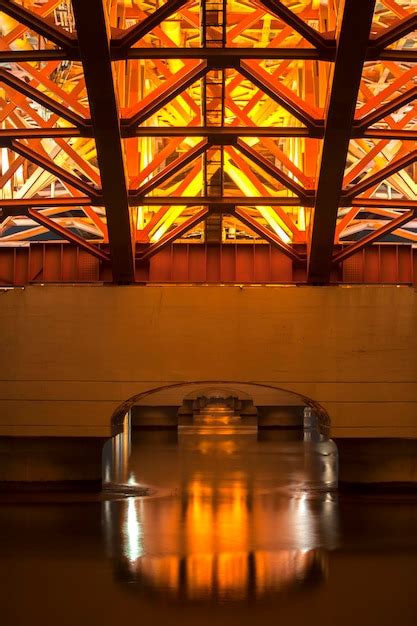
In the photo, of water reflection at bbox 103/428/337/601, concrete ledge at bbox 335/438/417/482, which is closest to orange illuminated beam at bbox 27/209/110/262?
water reflection at bbox 103/428/337/601

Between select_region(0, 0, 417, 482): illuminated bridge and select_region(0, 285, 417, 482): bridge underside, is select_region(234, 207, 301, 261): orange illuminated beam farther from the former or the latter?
select_region(0, 285, 417, 482): bridge underside

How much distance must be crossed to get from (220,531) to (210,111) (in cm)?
1055

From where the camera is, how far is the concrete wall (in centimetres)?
2247

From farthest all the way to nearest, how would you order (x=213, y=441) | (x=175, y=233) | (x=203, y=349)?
(x=213, y=441) → (x=175, y=233) → (x=203, y=349)

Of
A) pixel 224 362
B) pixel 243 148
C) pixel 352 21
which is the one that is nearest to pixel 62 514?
pixel 224 362

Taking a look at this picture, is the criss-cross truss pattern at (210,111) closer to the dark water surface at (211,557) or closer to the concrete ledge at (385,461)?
the concrete ledge at (385,461)

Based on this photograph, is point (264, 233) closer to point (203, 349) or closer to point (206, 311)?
point (206, 311)

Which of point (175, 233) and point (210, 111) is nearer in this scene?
point (210, 111)

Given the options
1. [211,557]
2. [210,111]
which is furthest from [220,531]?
[210,111]

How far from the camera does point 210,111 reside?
22078 mm

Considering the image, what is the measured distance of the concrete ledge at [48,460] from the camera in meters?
22.6

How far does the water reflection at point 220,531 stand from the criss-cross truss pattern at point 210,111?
6.58 metres

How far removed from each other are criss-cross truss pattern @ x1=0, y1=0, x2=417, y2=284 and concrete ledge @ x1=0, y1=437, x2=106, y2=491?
557cm

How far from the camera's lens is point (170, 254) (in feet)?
90.3
